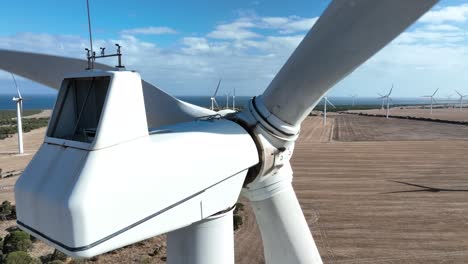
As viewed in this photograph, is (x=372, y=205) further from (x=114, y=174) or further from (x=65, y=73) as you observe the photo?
(x=114, y=174)

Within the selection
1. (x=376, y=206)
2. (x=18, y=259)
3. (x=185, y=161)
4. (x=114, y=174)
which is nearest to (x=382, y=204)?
(x=376, y=206)

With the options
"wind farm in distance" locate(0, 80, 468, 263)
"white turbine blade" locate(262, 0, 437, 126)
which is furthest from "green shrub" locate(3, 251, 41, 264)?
"white turbine blade" locate(262, 0, 437, 126)

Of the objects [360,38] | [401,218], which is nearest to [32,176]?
[360,38]

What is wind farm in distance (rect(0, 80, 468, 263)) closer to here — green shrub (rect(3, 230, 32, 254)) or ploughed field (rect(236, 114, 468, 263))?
ploughed field (rect(236, 114, 468, 263))

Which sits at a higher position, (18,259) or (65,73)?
(65,73)

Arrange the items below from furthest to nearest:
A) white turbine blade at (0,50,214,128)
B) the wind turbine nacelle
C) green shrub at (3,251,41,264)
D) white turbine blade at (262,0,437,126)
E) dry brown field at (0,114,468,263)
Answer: dry brown field at (0,114,468,263)
green shrub at (3,251,41,264)
white turbine blade at (0,50,214,128)
white turbine blade at (262,0,437,126)
the wind turbine nacelle

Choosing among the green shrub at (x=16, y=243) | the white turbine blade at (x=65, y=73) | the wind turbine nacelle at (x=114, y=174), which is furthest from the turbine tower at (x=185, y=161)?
the green shrub at (x=16, y=243)

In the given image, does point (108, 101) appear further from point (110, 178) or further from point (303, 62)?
point (303, 62)
